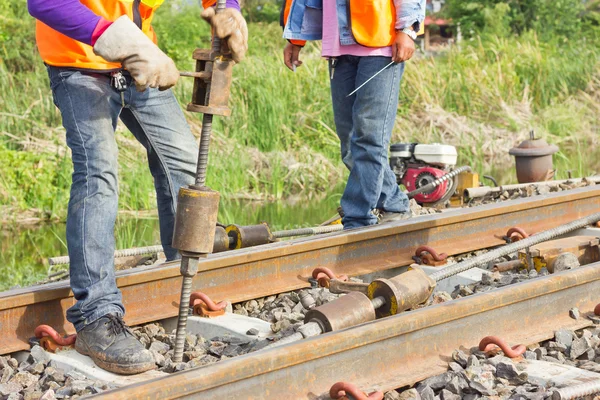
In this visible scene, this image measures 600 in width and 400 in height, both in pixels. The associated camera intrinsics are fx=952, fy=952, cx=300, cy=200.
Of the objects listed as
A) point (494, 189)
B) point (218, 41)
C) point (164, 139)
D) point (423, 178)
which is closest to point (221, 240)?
point (164, 139)

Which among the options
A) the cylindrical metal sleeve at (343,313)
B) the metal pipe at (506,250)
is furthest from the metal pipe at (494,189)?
the cylindrical metal sleeve at (343,313)

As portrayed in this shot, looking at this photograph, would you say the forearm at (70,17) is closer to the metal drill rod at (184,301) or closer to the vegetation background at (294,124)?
the metal drill rod at (184,301)

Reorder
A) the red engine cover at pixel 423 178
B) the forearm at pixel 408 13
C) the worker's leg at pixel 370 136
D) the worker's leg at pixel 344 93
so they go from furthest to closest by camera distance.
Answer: the red engine cover at pixel 423 178 → the worker's leg at pixel 344 93 → the worker's leg at pixel 370 136 → the forearm at pixel 408 13

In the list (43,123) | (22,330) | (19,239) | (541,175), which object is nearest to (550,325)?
(22,330)

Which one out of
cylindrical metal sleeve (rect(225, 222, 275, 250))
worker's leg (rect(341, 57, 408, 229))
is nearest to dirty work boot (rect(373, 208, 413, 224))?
worker's leg (rect(341, 57, 408, 229))

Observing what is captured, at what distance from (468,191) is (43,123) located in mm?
5258

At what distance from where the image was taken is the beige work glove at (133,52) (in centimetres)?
361

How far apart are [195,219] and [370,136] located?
235 centimetres

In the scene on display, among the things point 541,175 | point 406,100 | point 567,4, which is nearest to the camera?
point 541,175

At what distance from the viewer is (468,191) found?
8.05 m

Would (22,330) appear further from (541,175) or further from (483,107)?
(483,107)

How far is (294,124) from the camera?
483 inches

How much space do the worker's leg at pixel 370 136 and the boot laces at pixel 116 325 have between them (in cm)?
242

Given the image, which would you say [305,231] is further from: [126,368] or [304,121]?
[304,121]
